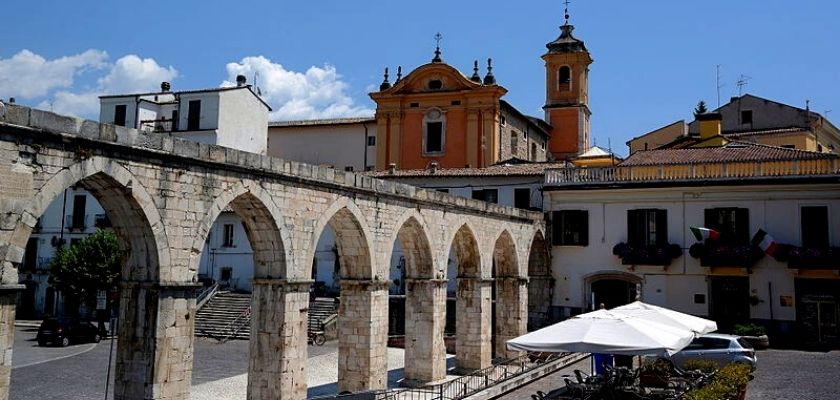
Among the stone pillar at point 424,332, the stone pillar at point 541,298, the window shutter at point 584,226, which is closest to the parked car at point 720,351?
the stone pillar at point 424,332

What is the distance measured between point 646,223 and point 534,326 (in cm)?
612

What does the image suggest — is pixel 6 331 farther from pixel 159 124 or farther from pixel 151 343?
pixel 159 124

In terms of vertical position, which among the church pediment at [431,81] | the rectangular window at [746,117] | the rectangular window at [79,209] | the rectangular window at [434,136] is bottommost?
the rectangular window at [79,209]

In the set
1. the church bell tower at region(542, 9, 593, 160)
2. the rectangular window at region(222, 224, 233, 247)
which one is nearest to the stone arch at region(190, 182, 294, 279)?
the rectangular window at region(222, 224, 233, 247)

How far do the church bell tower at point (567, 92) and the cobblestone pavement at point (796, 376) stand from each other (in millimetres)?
24131

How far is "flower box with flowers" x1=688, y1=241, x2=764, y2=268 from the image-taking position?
87.5ft

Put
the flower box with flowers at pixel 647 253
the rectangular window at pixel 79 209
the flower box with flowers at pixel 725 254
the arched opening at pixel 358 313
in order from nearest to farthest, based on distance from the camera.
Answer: the arched opening at pixel 358 313, the flower box with flowers at pixel 725 254, the flower box with flowers at pixel 647 253, the rectangular window at pixel 79 209

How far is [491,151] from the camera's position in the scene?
1524 inches

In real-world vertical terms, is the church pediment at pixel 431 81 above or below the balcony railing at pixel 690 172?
above

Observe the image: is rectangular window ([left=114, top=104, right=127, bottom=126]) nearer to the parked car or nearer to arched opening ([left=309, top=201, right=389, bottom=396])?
arched opening ([left=309, top=201, right=389, bottom=396])

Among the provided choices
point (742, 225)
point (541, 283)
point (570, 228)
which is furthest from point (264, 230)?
point (742, 225)

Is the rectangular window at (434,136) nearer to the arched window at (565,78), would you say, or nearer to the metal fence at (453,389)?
the arched window at (565,78)

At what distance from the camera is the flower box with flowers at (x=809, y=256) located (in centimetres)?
2531

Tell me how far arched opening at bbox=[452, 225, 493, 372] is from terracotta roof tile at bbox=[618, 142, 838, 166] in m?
10.3
